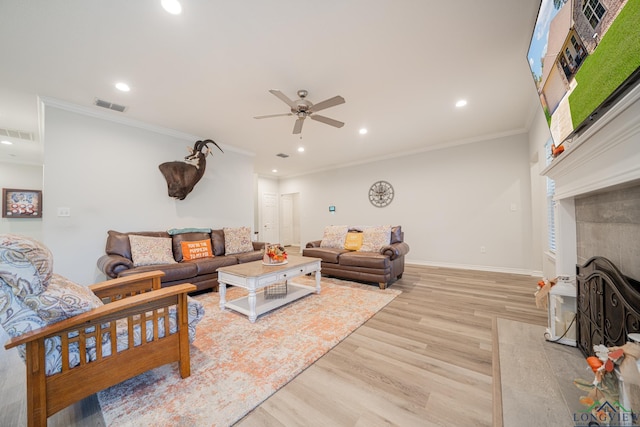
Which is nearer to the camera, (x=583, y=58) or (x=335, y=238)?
(x=583, y=58)

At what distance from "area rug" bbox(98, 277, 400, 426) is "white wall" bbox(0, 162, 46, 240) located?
5478 mm

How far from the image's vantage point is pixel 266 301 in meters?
2.87

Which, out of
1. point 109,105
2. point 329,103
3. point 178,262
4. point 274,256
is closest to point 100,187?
point 109,105

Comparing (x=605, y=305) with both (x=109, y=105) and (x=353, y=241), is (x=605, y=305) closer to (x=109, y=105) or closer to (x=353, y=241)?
(x=353, y=241)

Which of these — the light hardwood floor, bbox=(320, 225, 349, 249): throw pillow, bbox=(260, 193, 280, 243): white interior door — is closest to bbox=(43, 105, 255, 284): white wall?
the light hardwood floor

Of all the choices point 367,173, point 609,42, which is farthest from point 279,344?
point 367,173

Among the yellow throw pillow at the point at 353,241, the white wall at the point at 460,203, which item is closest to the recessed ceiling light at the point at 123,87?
the yellow throw pillow at the point at 353,241

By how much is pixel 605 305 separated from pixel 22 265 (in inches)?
125

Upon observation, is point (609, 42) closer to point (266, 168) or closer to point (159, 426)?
A: point (159, 426)

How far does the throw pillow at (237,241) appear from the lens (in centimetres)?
412

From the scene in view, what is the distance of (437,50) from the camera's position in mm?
2146

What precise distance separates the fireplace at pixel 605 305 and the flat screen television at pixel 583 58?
864 mm

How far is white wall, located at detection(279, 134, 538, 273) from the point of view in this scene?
4250 mm

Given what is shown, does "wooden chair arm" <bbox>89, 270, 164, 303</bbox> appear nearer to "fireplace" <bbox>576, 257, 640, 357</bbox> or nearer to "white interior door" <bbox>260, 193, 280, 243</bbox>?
"fireplace" <bbox>576, 257, 640, 357</bbox>
